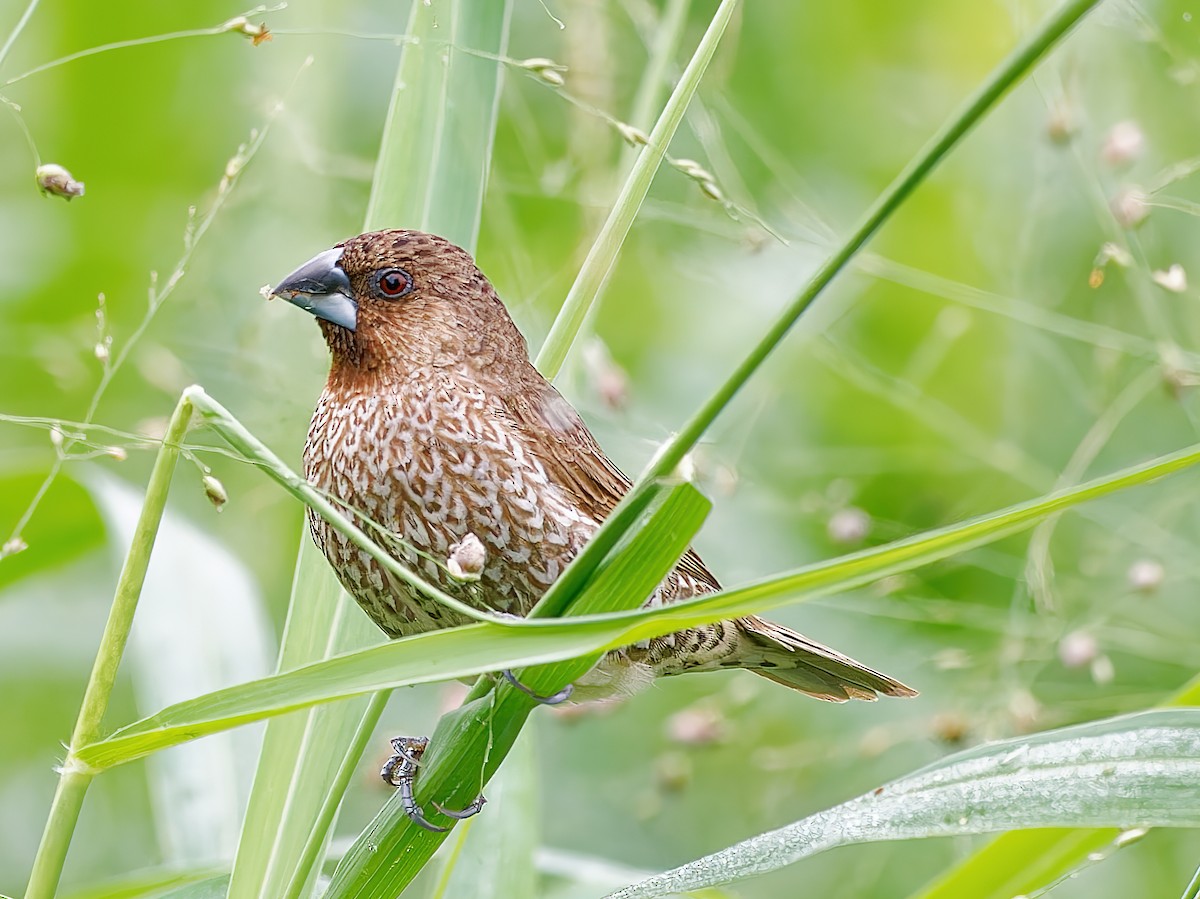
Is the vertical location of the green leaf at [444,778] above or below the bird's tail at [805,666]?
below

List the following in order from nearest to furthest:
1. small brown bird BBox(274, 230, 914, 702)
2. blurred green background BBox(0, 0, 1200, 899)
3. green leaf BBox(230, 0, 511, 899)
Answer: green leaf BBox(230, 0, 511, 899) < small brown bird BBox(274, 230, 914, 702) < blurred green background BBox(0, 0, 1200, 899)

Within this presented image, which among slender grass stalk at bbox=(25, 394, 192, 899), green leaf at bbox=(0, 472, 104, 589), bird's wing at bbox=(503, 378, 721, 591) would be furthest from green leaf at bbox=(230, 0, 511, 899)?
green leaf at bbox=(0, 472, 104, 589)

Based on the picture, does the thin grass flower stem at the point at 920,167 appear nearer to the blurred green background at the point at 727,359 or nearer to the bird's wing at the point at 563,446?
the bird's wing at the point at 563,446

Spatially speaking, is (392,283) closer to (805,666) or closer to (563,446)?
(563,446)

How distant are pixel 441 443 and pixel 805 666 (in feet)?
2.42

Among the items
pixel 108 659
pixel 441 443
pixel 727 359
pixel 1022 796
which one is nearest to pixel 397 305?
pixel 441 443

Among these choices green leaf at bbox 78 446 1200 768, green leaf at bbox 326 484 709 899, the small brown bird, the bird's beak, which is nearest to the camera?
green leaf at bbox 78 446 1200 768

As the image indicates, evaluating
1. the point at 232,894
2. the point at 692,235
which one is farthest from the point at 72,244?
the point at 232,894

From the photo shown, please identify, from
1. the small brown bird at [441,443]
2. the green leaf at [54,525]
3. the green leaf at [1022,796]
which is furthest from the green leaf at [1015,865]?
the green leaf at [54,525]

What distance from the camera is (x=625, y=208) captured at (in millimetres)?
1478

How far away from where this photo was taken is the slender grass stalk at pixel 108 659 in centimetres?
111

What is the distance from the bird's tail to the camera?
2.03 m

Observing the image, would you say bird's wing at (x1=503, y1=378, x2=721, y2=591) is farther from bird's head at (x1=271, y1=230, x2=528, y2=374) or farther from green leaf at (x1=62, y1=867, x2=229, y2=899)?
green leaf at (x1=62, y1=867, x2=229, y2=899)

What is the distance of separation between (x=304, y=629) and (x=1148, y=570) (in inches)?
57.2
